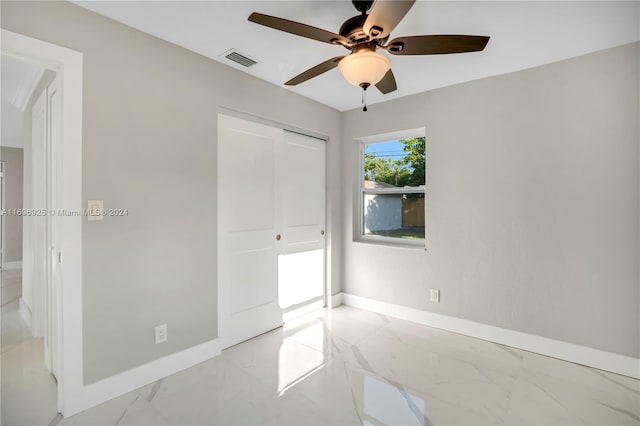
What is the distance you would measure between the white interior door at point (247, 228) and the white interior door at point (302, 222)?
0.16 metres

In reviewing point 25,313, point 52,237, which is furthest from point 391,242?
point 25,313

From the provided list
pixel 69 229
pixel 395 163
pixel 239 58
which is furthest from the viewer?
pixel 395 163

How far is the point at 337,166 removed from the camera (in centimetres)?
391

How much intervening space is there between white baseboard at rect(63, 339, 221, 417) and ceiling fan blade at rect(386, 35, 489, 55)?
2.58 meters

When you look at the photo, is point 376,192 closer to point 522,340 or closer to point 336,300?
point 336,300

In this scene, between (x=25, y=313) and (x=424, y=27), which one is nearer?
(x=424, y=27)

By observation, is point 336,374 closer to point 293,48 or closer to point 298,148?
point 298,148

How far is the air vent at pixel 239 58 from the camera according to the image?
242 cm

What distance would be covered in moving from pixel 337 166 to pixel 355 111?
2.36 feet

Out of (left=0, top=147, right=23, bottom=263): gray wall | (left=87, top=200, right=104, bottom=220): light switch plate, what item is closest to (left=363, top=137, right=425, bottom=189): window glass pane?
(left=87, top=200, right=104, bottom=220): light switch plate

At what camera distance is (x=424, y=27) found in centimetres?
202

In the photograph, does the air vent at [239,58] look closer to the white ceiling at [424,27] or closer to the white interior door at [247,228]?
the white ceiling at [424,27]

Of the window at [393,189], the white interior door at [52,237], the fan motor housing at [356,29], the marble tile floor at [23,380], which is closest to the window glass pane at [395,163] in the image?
the window at [393,189]

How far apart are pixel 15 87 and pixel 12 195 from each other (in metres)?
4.66
